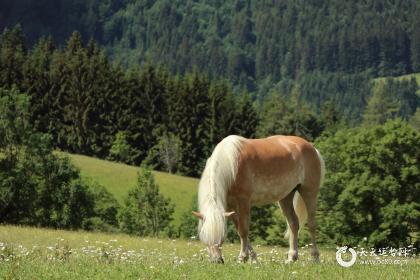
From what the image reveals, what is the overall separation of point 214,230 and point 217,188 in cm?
119

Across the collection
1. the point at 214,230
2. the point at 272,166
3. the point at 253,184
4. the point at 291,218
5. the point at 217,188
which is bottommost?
the point at 214,230

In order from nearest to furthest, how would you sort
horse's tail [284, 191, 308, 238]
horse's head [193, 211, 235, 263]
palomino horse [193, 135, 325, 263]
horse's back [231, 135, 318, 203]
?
horse's head [193, 211, 235, 263] < palomino horse [193, 135, 325, 263] < horse's back [231, 135, 318, 203] < horse's tail [284, 191, 308, 238]

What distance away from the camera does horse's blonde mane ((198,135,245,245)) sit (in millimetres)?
12234

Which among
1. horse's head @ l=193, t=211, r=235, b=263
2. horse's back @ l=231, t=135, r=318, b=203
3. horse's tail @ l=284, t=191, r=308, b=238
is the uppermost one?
horse's back @ l=231, t=135, r=318, b=203

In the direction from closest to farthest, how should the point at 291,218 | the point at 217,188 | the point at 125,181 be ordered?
the point at 217,188 < the point at 291,218 < the point at 125,181

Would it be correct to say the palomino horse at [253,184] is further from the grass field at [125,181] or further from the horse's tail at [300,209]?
the grass field at [125,181]

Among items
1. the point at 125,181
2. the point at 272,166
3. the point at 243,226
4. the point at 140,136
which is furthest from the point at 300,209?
the point at 140,136

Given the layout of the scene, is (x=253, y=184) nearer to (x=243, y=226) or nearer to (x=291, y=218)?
(x=243, y=226)

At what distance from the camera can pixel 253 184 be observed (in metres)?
14.2

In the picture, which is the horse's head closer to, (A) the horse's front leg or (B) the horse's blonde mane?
(B) the horse's blonde mane

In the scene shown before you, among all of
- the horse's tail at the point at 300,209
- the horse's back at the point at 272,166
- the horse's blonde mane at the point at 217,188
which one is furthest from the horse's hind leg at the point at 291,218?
the horse's blonde mane at the point at 217,188

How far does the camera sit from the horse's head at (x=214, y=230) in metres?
12.2

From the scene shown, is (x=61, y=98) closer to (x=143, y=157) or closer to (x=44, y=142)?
(x=143, y=157)

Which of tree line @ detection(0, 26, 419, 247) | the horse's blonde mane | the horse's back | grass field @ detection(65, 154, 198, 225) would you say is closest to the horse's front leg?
the horse's back
